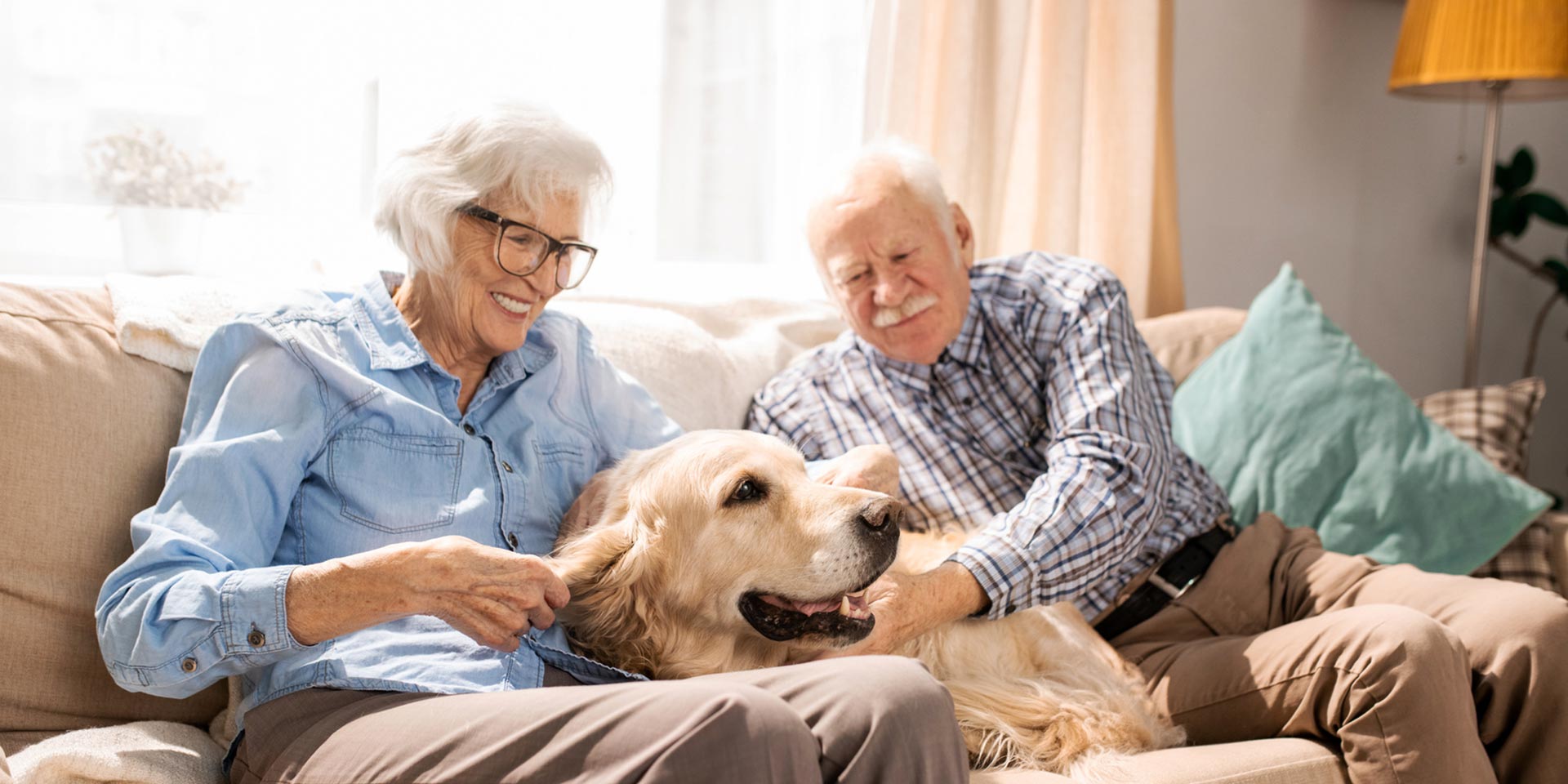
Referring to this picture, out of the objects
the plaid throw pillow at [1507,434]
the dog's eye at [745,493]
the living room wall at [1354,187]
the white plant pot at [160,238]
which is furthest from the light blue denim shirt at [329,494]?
the living room wall at [1354,187]

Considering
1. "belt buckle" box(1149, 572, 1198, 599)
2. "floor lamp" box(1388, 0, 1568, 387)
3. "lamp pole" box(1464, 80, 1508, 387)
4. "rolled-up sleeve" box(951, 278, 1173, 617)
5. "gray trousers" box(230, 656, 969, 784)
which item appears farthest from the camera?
"lamp pole" box(1464, 80, 1508, 387)

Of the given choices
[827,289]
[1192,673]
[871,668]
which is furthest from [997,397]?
[871,668]

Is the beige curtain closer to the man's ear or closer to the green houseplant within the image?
the man's ear

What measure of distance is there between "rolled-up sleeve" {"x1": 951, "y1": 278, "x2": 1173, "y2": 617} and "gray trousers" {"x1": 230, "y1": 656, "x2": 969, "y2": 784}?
1.52 ft

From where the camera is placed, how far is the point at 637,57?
9.07 feet

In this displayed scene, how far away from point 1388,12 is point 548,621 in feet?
12.5

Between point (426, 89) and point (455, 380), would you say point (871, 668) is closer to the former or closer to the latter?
point (455, 380)

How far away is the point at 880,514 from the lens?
1.42 metres

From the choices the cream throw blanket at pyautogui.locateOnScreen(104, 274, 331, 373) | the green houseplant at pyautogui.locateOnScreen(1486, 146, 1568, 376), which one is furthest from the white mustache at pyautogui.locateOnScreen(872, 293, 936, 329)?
the green houseplant at pyautogui.locateOnScreen(1486, 146, 1568, 376)

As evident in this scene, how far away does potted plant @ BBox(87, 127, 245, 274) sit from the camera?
7.09ft

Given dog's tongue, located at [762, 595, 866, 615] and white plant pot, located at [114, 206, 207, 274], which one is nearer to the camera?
dog's tongue, located at [762, 595, 866, 615]

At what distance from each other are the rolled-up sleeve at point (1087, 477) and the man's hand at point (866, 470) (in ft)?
0.51

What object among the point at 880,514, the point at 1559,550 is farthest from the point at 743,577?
the point at 1559,550

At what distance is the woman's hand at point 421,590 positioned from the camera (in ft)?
3.86
